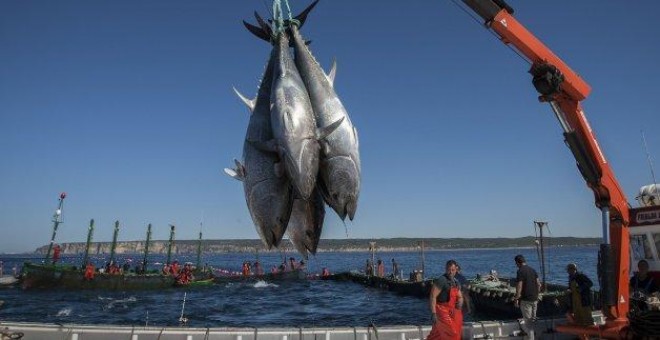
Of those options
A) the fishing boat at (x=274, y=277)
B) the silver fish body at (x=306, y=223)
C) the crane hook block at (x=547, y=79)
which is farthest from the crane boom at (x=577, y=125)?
the fishing boat at (x=274, y=277)

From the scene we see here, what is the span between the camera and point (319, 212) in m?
6.11

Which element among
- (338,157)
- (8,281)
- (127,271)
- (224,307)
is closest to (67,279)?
(127,271)

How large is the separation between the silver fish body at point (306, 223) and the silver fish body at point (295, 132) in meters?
0.68

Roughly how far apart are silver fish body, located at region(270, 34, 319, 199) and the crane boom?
4.21 metres

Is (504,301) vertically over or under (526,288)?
under

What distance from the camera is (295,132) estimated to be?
5.43 m

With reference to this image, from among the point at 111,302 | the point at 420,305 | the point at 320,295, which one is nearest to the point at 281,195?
the point at 420,305

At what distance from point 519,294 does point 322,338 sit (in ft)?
13.3

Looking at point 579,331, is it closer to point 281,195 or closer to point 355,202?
point 355,202

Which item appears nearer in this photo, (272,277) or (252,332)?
(252,332)

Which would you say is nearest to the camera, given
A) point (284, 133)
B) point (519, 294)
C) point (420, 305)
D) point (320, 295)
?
point (284, 133)

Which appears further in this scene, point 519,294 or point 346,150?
point 519,294

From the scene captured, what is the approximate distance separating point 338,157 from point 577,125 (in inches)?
196

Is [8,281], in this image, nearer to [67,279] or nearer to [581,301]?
[67,279]
